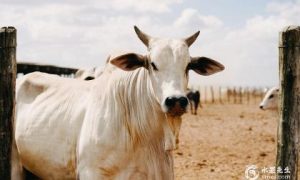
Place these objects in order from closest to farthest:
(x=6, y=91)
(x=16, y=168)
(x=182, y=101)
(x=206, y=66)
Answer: (x=182, y=101)
(x=6, y=91)
(x=206, y=66)
(x=16, y=168)

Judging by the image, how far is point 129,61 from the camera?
4.56 m

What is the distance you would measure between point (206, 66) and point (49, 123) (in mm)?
1519

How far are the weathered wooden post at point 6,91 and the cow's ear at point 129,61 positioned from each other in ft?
2.68

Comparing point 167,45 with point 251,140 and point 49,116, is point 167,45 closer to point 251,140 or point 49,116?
point 49,116

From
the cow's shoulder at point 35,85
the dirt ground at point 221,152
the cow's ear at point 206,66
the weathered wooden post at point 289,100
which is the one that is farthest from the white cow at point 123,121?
the dirt ground at point 221,152

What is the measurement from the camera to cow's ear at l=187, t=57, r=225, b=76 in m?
4.73

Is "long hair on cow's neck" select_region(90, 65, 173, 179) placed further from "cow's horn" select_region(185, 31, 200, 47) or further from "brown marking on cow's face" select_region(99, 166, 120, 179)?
"cow's horn" select_region(185, 31, 200, 47)

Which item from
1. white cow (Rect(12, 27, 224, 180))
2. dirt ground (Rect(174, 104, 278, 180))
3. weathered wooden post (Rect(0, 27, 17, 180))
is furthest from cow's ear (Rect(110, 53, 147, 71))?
dirt ground (Rect(174, 104, 278, 180))

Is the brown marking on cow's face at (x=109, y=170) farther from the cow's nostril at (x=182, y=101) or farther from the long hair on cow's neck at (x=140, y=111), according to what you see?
the cow's nostril at (x=182, y=101)

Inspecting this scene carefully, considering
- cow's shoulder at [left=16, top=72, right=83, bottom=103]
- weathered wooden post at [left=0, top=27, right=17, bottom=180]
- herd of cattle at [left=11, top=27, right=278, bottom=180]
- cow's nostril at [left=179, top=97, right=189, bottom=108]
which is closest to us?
cow's nostril at [left=179, top=97, right=189, bottom=108]

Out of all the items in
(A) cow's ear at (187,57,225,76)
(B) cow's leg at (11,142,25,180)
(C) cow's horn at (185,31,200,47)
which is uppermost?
(C) cow's horn at (185,31,200,47)

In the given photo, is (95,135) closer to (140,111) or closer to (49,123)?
(140,111)

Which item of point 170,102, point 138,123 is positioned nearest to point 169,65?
point 170,102

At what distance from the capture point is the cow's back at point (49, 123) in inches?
190
